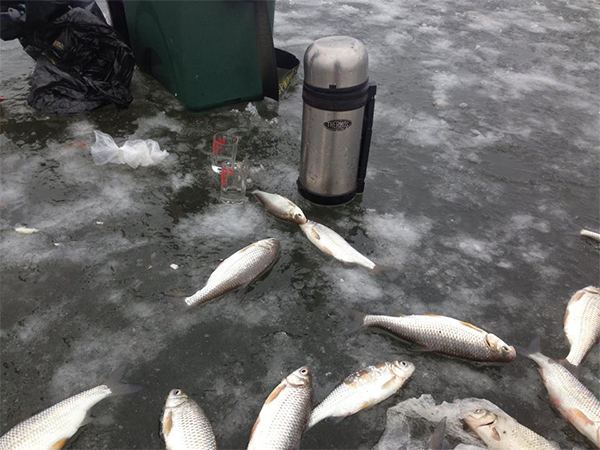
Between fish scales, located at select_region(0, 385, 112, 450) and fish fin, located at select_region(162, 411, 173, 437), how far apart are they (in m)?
0.39

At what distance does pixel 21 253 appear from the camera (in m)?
3.47

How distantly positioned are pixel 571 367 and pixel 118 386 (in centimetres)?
260

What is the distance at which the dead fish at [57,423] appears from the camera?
232 centimetres

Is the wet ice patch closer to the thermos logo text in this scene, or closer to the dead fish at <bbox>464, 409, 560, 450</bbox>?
the dead fish at <bbox>464, 409, 560, 450</bbox>

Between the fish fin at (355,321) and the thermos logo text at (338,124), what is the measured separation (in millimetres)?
1405

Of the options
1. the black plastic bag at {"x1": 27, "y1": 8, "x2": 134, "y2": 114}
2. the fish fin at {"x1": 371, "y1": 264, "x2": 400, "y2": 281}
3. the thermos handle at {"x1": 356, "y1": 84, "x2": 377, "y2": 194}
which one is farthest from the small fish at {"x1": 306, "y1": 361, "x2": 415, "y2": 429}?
the black plastic bag at {"x1": 27, "y1": 8, "x2": 134, "y2": 114}

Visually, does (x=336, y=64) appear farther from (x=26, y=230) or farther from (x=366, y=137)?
(x=26, y=230)

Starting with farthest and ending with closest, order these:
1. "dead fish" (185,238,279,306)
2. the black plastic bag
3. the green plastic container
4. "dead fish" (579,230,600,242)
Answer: the black plastic bag → the green plastic container → "dead fish" (579,230,600,242) → "dead fish" (185,238,279,306)

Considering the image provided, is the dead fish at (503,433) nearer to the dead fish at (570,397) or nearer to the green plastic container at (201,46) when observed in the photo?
the dead fish at (570,397)

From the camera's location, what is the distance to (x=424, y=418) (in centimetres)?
260

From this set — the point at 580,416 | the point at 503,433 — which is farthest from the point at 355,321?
the point at 580,416

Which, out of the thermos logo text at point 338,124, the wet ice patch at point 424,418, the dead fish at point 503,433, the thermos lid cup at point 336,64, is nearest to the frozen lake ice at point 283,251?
the wet ice patch at point 424,418

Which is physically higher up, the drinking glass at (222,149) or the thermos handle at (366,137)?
the thermos handle at (366,137)

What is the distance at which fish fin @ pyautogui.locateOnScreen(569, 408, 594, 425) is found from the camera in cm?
255
